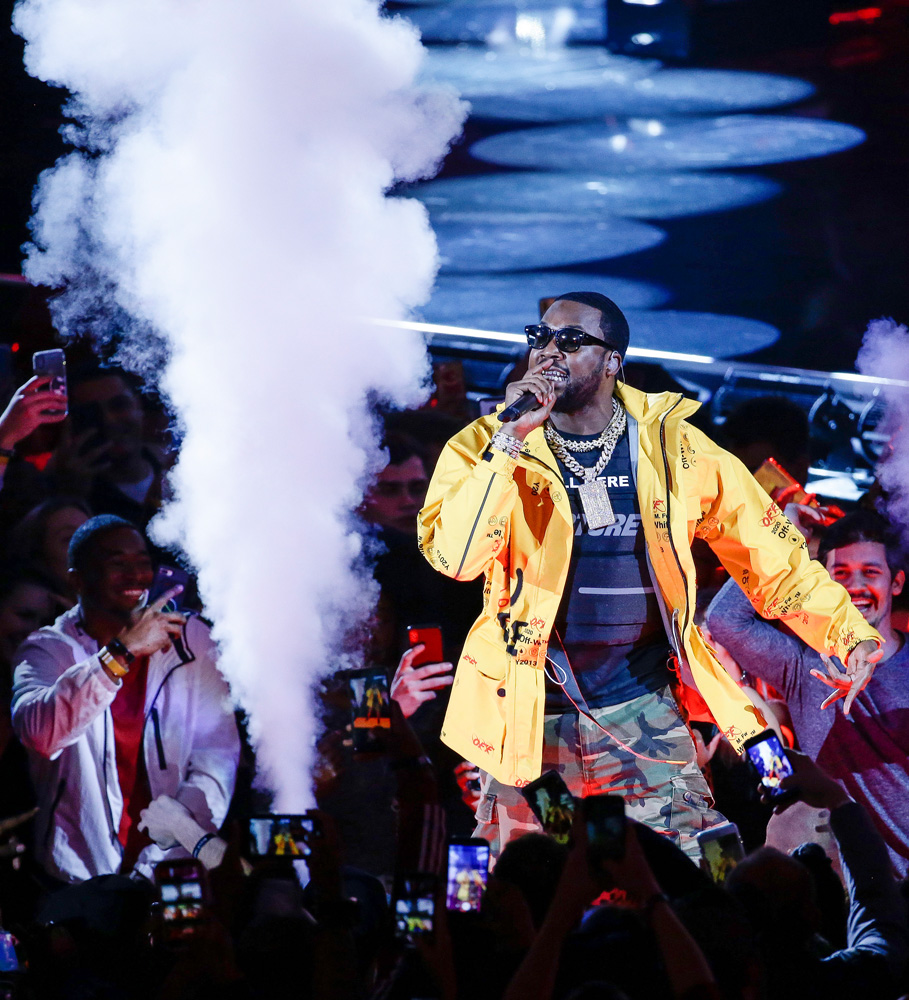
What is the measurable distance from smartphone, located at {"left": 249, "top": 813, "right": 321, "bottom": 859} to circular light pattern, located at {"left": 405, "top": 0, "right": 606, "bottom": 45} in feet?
11.9

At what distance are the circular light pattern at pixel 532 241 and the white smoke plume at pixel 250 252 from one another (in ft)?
4.88

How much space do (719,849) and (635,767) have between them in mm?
287

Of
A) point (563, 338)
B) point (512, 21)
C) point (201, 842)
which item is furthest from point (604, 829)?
point (512, 21)

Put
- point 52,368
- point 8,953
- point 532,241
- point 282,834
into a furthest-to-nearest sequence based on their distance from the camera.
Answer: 1. point 532,241
2. point 52,368
3. point 282,834
4. point 8,953

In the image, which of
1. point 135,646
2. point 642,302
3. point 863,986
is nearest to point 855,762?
point 863,986

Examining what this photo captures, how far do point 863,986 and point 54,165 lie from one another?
3912 mm

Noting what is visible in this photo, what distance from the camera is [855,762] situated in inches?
168

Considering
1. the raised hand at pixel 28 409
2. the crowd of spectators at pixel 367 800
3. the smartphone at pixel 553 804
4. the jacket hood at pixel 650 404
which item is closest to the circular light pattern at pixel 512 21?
the crowd of spectators at pixel 367 800

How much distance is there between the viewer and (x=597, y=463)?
10.8 feet

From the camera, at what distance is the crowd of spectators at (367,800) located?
2238 mm

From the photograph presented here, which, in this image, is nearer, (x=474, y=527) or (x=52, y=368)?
(x=474, y=527)

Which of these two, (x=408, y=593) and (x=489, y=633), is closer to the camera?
(x=489, y=633)

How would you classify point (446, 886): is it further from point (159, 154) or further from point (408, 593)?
point (159, 154)

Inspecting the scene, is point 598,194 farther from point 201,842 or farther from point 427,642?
point 201,842
